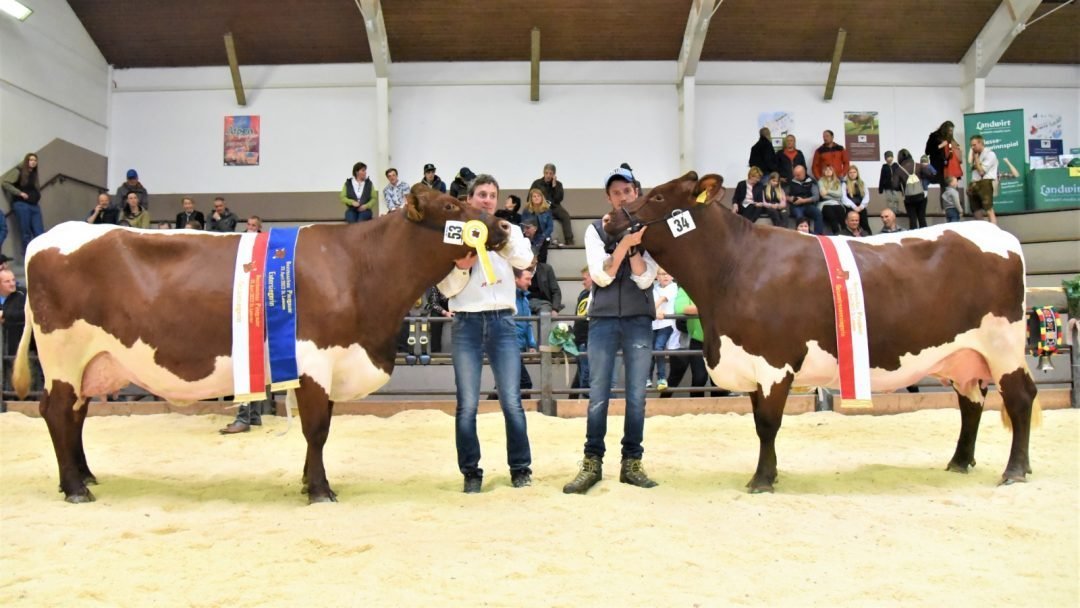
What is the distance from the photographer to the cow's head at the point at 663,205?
5.35 metres

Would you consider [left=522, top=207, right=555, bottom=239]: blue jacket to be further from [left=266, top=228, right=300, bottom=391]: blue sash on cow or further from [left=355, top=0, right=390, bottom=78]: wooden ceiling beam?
[left=266, top=228, right=300, bottom=391]: blue sash on cow

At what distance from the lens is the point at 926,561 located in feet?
11.9

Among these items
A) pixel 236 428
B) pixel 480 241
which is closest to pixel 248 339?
pixel 480 241

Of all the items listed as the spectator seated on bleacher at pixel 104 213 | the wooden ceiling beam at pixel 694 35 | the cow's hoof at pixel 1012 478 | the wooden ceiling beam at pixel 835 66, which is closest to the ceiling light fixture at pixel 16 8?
the spectator seated on bleacher at pixel 104 213

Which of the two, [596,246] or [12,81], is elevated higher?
[12,81]

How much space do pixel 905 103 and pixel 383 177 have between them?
11157mm

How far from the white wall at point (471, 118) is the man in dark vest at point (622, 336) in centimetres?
1201

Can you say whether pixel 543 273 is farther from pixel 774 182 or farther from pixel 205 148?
pixel 205 148

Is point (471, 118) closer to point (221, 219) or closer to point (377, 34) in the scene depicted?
point (377, 34)

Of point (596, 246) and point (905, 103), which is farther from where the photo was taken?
point (905, 103)

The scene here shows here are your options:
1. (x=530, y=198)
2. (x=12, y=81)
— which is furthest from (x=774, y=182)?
(x=12, y=81)

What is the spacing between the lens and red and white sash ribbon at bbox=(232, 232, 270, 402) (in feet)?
16.4

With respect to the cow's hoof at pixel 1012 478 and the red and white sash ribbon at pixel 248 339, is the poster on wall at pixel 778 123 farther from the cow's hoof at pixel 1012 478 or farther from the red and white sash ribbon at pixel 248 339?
the red and white sash ribbon at pixel 248 339

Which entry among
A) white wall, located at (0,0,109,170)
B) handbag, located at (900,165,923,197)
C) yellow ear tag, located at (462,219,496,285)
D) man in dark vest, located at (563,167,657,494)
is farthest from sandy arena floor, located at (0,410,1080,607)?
white wall, located at (0,0,109,170)
